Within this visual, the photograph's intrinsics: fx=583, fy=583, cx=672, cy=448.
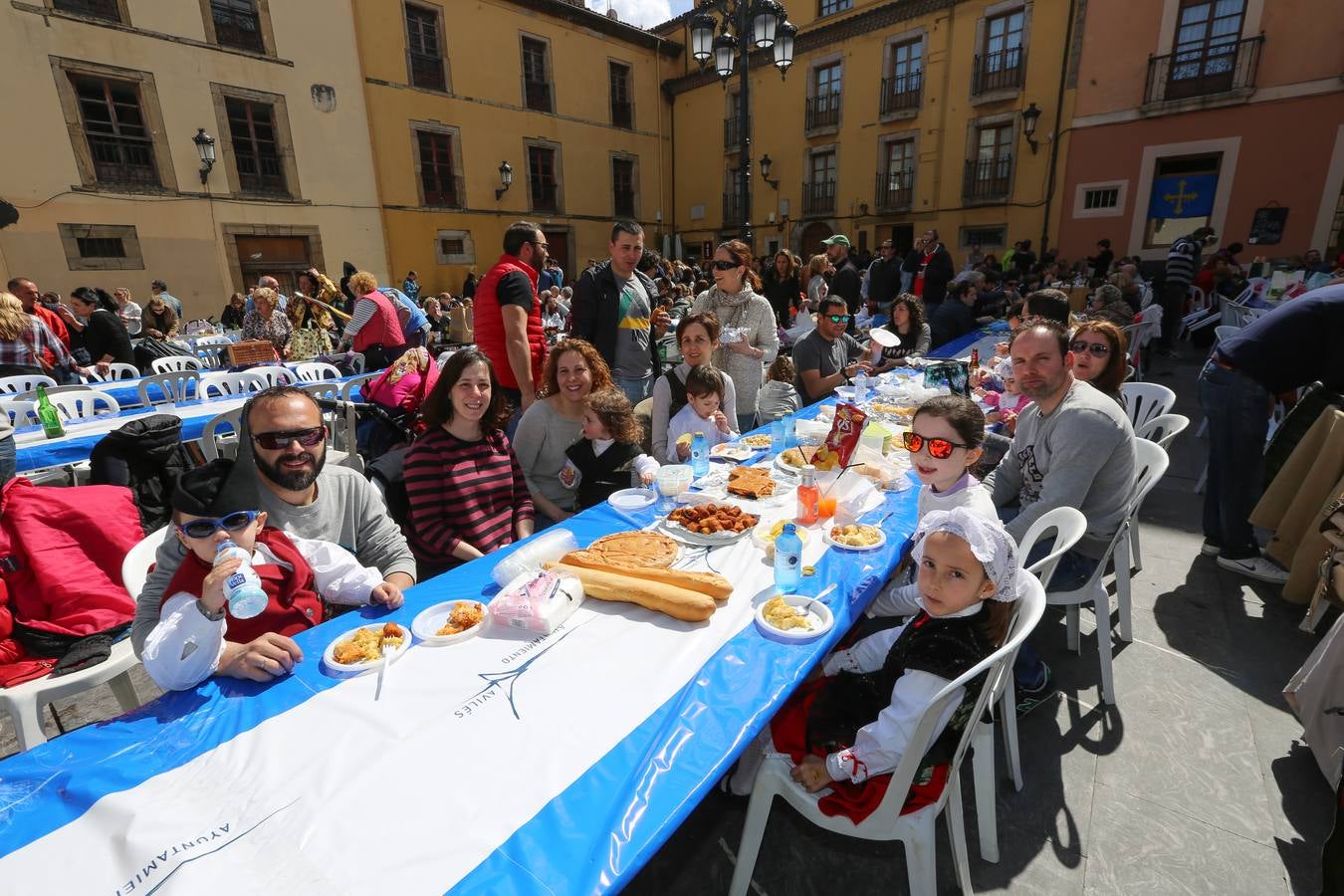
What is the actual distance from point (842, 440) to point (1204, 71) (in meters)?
16.4

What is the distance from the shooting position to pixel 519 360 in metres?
3.88

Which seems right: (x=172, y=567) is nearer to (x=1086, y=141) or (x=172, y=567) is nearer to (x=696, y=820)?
(x=696, y=820)

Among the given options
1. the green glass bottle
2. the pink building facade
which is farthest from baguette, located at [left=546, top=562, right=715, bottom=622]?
the pink building facade

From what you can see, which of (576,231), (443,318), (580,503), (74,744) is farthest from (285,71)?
(74,744)

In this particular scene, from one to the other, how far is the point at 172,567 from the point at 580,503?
5.89 ft

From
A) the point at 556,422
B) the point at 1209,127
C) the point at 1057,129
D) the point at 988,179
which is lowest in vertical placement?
the point at 556,422

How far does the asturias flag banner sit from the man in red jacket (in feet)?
52.4

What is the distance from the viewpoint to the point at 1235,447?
3.50 m

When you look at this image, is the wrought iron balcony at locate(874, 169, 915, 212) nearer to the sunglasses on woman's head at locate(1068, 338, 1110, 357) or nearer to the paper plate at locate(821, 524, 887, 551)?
the sunglasses on woman's head at locate(1068, 338, 1110, 357)

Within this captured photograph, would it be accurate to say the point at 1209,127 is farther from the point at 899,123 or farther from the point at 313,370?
the point at 313,370

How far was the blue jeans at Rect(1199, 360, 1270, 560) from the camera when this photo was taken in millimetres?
3428

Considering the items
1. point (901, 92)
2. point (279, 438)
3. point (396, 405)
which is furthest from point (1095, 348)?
point (901, 92)

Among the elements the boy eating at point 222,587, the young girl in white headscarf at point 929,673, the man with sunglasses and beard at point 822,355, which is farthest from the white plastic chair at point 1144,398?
the boy eating at point 222,587

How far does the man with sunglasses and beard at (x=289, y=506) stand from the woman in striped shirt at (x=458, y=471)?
346 mm
